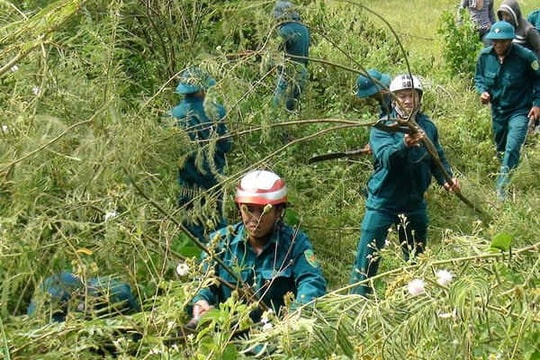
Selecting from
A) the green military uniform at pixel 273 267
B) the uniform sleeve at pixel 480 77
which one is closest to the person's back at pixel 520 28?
the uniform sleeve at pixel 480 77

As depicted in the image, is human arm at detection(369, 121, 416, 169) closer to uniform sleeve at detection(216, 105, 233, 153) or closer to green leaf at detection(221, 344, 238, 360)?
uniform sleeve at detection(216, 105, 233, 153)

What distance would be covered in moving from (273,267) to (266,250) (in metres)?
0.18

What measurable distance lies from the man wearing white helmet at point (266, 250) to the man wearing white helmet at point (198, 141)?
57 centimetres

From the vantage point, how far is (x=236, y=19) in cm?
443

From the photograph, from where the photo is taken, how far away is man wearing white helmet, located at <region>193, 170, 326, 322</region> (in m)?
4.52

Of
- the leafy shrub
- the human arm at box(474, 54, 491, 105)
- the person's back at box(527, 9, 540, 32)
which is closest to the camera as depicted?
the human arm at box(474, 54, 491, 105)

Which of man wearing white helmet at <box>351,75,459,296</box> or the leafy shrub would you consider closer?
man wearing white helmet at <box>351,75,459,296</box>

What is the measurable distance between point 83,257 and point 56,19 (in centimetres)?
98

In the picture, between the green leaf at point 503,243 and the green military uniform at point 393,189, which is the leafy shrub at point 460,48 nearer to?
the green military uniform at point 393,189

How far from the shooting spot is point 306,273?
15.0 ft

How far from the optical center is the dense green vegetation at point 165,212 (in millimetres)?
3047

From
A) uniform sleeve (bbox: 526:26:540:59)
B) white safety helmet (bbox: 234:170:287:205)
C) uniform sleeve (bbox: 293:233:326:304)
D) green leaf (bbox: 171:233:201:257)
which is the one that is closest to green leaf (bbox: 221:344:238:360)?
uniform sleeve (bbox: 293:233:326:304)

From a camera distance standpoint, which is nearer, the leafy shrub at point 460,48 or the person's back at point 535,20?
the leafy shrub at point 460,48

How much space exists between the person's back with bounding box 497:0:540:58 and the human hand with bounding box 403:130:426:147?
15.8 ft
